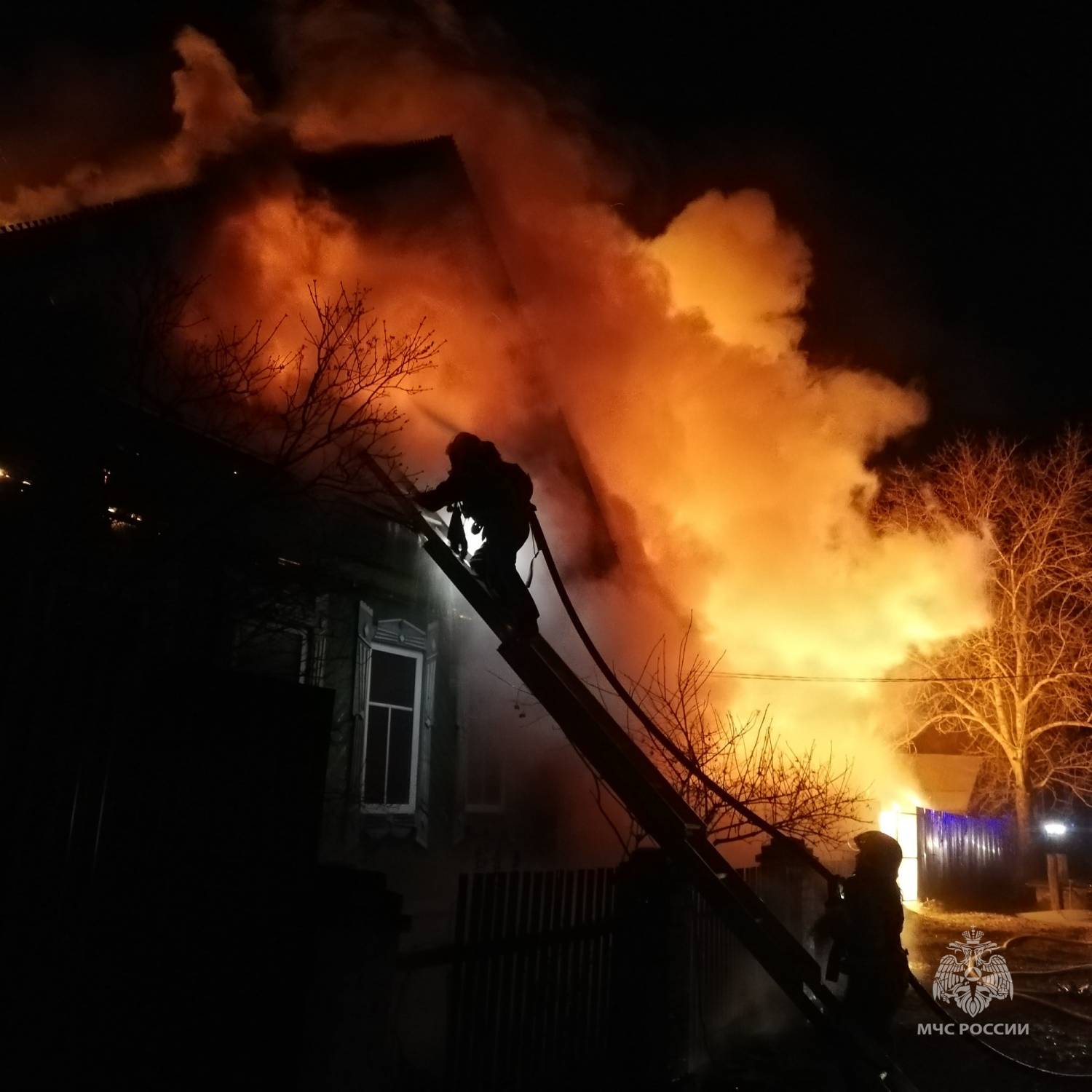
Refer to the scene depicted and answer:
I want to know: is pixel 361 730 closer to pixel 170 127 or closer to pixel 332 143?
pixel 332 143

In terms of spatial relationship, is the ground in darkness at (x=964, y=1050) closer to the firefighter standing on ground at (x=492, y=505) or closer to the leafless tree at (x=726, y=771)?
the leafless tree at (x=726, y=771)

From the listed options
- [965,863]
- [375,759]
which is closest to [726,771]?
[375,759]

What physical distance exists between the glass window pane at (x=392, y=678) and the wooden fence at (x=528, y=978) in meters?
4.80

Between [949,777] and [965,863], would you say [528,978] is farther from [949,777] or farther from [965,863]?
[949,777]

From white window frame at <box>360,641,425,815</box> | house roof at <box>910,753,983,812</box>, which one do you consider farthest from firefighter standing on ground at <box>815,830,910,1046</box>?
house roof at <box>910,753,983,812</box>

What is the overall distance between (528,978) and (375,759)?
5063 mm

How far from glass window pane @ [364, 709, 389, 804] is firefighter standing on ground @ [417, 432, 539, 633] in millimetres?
4401

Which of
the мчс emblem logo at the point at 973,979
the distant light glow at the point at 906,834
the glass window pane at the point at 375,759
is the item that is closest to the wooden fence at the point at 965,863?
the distant light glow at the point at 906,834

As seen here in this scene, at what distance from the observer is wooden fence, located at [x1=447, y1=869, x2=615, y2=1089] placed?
4.54 meters

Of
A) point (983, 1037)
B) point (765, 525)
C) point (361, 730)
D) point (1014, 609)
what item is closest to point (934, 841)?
point (1014, 609)

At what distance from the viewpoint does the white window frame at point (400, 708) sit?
9.37 m

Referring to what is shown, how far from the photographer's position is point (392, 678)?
33.2ft

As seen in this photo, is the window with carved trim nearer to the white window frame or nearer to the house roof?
the white window frame

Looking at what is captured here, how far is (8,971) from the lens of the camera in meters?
2.89
